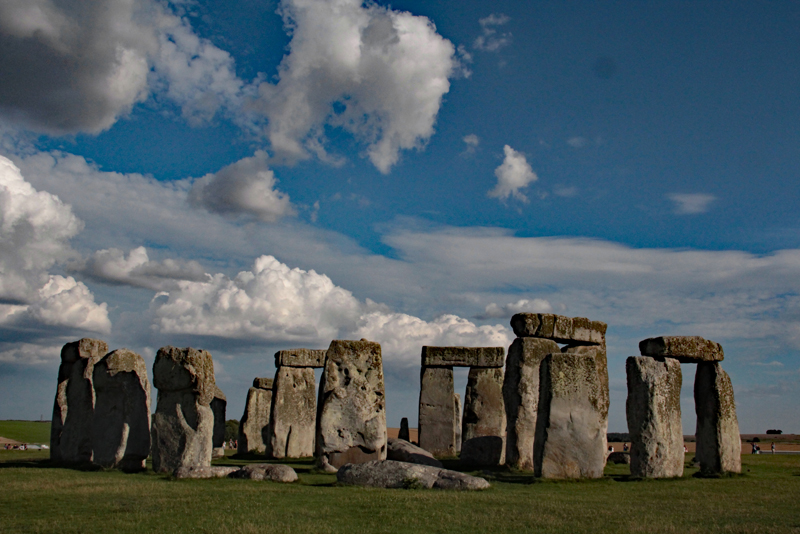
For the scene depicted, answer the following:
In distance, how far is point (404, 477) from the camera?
10648mm

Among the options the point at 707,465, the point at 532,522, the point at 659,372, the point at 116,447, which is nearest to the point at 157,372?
the point at 116,447

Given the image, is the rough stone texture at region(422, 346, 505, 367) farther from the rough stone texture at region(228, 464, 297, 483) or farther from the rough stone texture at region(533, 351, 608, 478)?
the rough stone texture at region(228, 464, 297, 483)

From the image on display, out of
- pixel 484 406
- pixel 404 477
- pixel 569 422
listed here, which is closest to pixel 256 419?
pixel 484 406

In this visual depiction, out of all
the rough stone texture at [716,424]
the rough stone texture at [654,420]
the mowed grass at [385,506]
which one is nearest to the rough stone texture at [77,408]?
the mowed grass at [385,506]

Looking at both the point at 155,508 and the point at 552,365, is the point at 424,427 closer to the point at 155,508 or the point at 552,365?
the point at 552,365

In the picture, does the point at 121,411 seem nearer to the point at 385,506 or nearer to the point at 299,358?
the point at 299,358

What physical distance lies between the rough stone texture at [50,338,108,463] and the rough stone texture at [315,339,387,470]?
19.0 feet

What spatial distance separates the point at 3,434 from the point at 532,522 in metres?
44.1

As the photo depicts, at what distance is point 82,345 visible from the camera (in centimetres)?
1564

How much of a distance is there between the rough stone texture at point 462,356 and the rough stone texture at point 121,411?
875cm

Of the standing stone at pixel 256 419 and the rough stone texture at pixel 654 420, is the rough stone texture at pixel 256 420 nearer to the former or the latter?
the standing stone at pixel 256 419

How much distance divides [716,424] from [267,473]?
8903 millimetres

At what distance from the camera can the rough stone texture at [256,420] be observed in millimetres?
22391

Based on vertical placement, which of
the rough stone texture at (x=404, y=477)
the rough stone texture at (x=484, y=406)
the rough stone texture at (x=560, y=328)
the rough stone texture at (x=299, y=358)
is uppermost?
the rough stone texture at (x=560, y=328)
